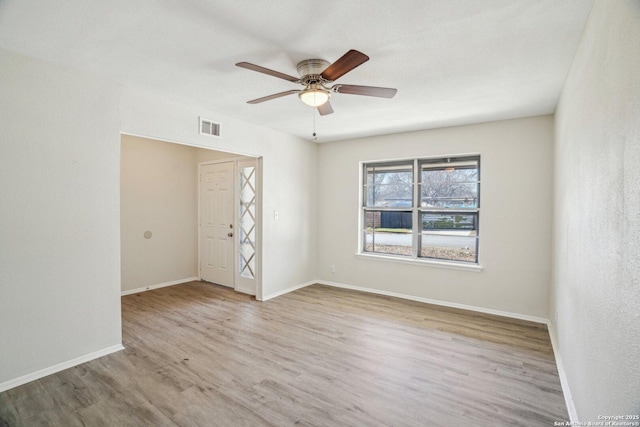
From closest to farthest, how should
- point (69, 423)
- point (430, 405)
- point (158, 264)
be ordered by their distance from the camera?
point (69, 423), point (430, 405), point (158, 264)

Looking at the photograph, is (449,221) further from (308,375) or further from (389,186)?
(308,375)

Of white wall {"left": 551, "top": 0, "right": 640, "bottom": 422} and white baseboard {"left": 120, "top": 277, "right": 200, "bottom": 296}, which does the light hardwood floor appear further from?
white baseboard {"left": 120, "top": 277, "right": 200, "bottom": 296}

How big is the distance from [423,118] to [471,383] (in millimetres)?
3066

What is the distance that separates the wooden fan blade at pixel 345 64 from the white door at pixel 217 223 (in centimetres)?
355

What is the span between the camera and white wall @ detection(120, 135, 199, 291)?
502 centimetres

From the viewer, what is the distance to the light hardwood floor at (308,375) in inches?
84.6

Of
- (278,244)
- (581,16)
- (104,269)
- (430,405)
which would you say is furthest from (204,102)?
(430,405)

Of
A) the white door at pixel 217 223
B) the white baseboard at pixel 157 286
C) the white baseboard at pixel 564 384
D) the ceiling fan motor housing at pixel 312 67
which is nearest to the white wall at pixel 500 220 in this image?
the white baseboard at pixel 564 384

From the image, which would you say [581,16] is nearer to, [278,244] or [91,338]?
[278,244]

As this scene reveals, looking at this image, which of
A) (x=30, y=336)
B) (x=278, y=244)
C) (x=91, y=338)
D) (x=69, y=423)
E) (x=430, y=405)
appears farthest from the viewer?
(x=278, y=244)

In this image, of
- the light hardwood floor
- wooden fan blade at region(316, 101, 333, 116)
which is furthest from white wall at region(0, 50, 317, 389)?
wooden fan blade at region(316, 101, 333, 116)

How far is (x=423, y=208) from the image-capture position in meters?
4.73

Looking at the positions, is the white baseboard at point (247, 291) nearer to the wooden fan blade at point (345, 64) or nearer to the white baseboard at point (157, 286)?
the white baseboard at point (157, 286)

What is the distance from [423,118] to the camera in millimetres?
4020
